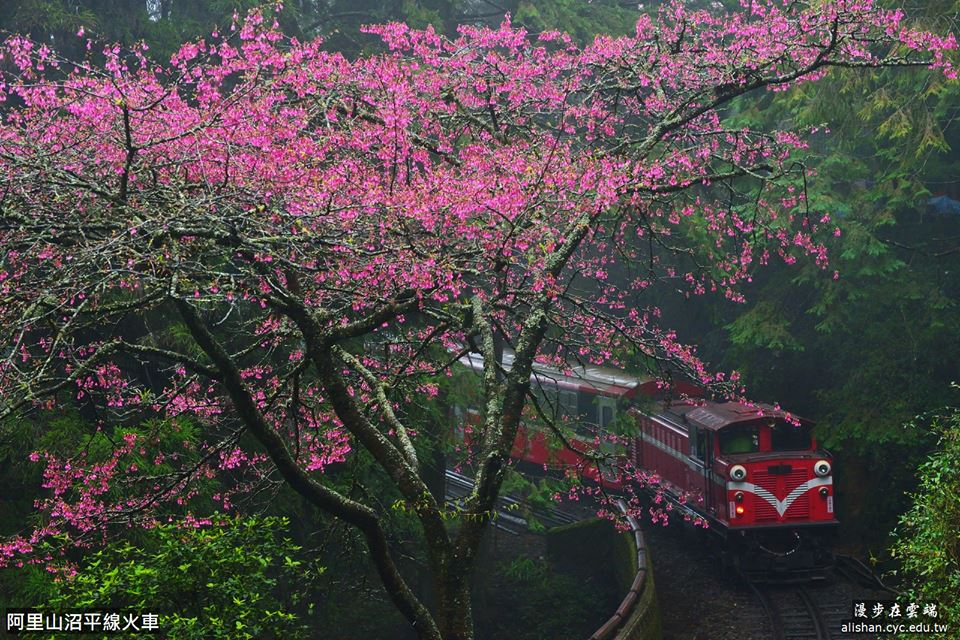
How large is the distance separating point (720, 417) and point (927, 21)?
24.2 ft

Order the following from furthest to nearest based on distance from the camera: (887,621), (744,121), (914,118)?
(744,121)
(914,118)
(887,621)

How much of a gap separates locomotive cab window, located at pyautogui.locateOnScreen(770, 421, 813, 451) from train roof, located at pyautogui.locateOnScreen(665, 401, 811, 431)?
8.3 inches

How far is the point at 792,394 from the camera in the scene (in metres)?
19.3

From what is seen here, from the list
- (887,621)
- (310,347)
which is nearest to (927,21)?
(887,621)

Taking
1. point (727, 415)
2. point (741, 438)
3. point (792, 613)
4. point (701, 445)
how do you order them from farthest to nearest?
point (701, 445) < point (727, 415) < point (741, 438) < point (792, 613)

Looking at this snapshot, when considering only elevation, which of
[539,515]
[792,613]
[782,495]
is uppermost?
[539,515]

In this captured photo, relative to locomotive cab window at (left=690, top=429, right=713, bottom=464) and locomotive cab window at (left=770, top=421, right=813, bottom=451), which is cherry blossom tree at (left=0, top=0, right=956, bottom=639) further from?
locomotive cab window at (left=770, top=421, right=813, bottom=451)

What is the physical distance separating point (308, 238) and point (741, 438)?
1018 cm

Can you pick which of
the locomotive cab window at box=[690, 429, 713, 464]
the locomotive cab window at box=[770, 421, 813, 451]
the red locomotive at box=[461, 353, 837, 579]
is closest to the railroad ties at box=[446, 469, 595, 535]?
the locomotive cab window at box=[690, 429, 713, 464]

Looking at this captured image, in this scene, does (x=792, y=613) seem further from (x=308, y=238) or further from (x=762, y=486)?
(x=308, y=238)

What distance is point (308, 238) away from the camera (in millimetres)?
6230

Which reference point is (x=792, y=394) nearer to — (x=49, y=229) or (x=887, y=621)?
(x=887, y=621)

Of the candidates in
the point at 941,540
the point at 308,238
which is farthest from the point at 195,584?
the point at 941,540

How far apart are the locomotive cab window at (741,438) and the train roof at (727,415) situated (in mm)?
164
